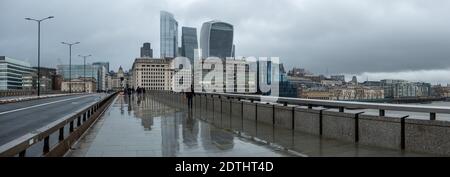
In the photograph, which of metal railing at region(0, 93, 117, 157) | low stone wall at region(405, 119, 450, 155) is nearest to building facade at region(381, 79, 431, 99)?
low stone wall at region(405, 119, 450, 155)

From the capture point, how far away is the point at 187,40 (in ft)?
429

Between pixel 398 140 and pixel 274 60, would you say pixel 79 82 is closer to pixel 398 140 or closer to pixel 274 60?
pixel 274 60

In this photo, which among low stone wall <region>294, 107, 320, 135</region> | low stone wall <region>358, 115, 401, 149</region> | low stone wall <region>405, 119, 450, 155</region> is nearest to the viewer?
low stone wall <region>405, 119, 450, 155</region>

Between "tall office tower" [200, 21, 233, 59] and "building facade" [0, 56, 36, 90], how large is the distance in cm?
6786

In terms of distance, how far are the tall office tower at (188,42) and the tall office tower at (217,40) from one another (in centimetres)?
3974

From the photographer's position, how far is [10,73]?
12650 centimetres


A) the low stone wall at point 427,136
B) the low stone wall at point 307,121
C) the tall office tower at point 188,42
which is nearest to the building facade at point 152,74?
the tall office tower at point 188,42

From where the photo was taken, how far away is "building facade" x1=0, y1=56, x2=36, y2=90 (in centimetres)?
12106

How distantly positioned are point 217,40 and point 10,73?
8074 cm

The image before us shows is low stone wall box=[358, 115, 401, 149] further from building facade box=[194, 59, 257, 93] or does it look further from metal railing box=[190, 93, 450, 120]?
building facade box=[194, 59, 257, 93]

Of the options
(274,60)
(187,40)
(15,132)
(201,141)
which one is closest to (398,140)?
(201,141)

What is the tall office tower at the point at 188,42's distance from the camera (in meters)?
121

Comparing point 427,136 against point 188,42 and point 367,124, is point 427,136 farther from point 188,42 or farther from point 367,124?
point 188,42

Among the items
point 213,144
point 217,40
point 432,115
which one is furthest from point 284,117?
point 217,40
